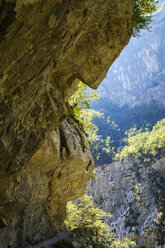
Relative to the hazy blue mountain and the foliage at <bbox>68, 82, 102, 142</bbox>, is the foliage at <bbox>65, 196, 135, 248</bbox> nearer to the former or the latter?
the foliage at <bbox>68, 82, 102, 142</bbox>

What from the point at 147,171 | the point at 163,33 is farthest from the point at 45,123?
the point at 163,33

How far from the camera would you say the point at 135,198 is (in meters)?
47.4

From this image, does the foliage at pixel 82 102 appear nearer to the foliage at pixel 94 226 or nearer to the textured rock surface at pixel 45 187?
the textured rock surface at pixel 45 187

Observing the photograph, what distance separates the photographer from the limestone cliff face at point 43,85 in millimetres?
4914

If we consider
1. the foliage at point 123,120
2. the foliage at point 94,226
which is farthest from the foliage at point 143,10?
the foliage at point 123,120

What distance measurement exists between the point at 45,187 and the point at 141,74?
155 metres

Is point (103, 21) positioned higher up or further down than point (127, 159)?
further down

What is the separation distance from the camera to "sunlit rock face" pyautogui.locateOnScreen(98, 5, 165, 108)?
14038 centimetres

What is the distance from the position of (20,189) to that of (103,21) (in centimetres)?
781

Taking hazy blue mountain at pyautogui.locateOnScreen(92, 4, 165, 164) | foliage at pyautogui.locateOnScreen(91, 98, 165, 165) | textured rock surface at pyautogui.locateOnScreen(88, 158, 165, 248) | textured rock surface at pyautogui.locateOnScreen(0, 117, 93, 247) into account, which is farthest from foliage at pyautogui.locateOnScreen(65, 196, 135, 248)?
hazy blue mountain at pyautogui.locateOnScreen(92, 4, 165, 164)

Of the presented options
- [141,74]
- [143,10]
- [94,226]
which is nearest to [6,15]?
[143,10]

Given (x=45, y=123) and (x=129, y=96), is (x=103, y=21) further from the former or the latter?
(x=129, y=96)

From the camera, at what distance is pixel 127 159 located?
61656 mm

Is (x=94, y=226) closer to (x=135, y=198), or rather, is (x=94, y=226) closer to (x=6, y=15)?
(x=6, y=15)
